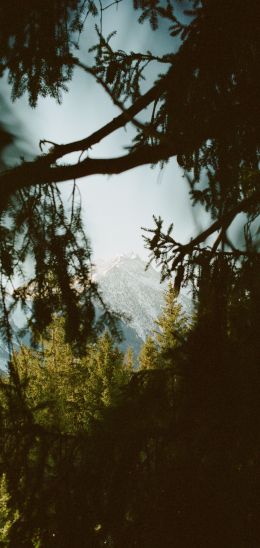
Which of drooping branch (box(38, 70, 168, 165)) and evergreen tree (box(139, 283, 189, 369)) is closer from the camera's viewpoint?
evergreen tree (box(139, 283, 189, 369))

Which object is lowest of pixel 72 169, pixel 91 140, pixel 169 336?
pixel 72 169

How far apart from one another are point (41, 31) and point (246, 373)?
2.36 meters

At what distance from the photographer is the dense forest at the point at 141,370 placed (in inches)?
65.4

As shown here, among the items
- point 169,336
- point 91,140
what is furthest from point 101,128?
point 169,336

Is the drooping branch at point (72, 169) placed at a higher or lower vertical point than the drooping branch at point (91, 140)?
lower

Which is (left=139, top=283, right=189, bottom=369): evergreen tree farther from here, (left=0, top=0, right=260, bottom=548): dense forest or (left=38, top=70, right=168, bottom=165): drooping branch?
(left=38, top=70, right=168, bottom=165): drooping branch

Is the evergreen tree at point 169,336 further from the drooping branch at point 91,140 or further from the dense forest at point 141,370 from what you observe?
the drooping branch at point 91,140

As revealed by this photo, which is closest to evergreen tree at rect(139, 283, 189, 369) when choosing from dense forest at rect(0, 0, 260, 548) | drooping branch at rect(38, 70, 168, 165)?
dense forest at rect(0, 0, 260, 548)

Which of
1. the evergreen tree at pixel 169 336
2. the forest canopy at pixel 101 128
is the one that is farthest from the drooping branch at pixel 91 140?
the evergreen tree at pixel 169 336

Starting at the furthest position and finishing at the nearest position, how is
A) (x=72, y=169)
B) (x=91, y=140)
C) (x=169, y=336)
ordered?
1. (x=169, y=336)
2. (x=91, y=140)
3. (x=72, y=169)

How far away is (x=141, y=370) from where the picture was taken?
6.56ft

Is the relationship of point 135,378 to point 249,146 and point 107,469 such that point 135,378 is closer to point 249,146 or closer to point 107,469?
point 107,469

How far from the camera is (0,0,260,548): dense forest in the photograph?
1.66m

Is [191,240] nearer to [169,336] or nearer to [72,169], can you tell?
[72,169]
